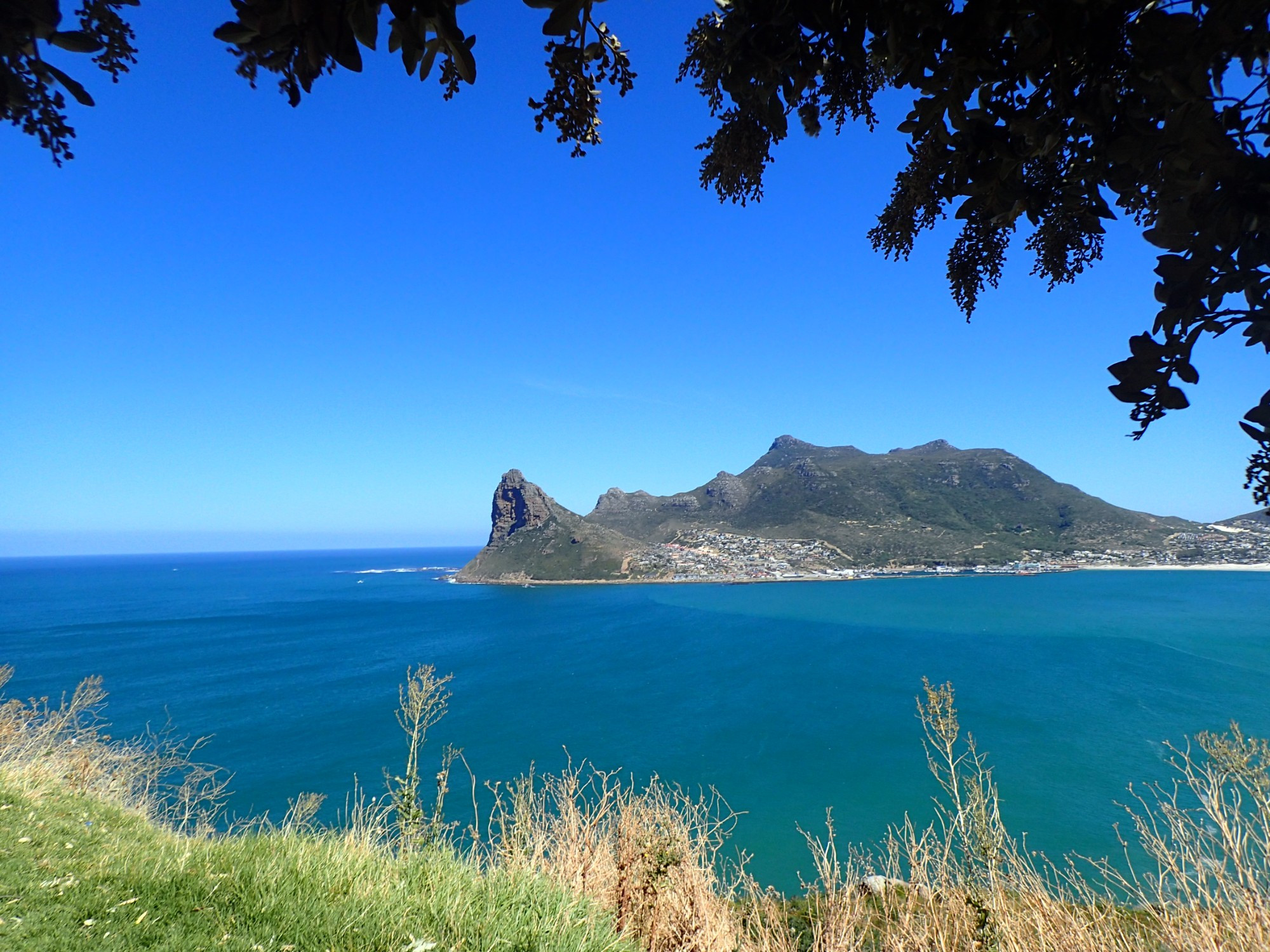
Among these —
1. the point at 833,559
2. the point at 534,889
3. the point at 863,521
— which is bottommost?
the point at 833,559

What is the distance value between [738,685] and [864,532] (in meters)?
66.2

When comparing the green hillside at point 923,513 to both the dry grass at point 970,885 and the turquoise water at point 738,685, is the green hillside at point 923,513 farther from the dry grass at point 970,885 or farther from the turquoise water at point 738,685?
the dry grass at point 970,885

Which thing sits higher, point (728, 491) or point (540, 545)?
point (728, 491)

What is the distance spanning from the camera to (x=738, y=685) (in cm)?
3206

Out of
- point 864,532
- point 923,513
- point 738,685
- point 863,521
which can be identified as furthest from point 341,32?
point 923,513

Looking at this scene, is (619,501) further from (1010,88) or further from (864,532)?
(1010,88)

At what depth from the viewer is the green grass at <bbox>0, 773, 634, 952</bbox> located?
2496 millimetres

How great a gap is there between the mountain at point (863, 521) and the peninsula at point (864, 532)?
0.81 ft

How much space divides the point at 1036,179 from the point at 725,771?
73.7ft

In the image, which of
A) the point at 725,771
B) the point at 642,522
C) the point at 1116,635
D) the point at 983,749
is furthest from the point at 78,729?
the point at 642,522

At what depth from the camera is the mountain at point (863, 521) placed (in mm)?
86188

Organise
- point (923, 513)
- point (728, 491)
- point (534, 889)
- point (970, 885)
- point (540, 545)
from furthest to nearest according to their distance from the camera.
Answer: point (728, 491) → point (923, 513) → point (540, 545) → point (970, 885) → point (534, 889)

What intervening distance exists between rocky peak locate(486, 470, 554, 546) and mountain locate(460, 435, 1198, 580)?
25cm

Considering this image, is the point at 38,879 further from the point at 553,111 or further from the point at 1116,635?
the point at 1116,635
